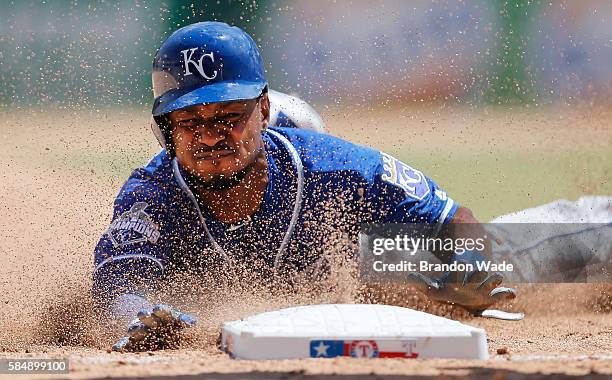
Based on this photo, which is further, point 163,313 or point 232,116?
point 232,116

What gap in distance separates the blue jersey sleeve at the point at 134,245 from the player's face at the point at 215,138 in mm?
275

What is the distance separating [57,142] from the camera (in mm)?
14836

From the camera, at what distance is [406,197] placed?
511cm

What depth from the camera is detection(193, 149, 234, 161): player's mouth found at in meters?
4.68

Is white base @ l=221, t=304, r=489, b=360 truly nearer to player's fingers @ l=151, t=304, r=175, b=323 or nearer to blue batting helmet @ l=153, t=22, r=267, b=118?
player's fingers @ l=151, t=304, r=175, b=323

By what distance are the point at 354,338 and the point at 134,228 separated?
5.53 ft

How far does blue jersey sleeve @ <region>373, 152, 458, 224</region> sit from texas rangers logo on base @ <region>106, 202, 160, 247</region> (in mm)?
1221

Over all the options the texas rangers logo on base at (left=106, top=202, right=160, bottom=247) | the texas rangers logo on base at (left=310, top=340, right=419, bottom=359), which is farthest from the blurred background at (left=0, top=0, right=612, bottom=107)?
the texas rangers logo on base at (left=310, top=340, right=419, bottom=359)

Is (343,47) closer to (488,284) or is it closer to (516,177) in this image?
(516,177)

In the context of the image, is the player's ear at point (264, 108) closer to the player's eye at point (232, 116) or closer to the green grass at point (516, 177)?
the player's eye at point (232, 116)

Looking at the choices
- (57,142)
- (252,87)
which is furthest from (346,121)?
(252,87)

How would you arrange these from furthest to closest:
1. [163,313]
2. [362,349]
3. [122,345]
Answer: [122,345], [163,313], [362,349]

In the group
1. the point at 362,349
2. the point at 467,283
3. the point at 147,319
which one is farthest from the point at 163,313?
the point at 467,283

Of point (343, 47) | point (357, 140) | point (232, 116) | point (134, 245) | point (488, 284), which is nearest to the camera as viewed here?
point (134, 245)
